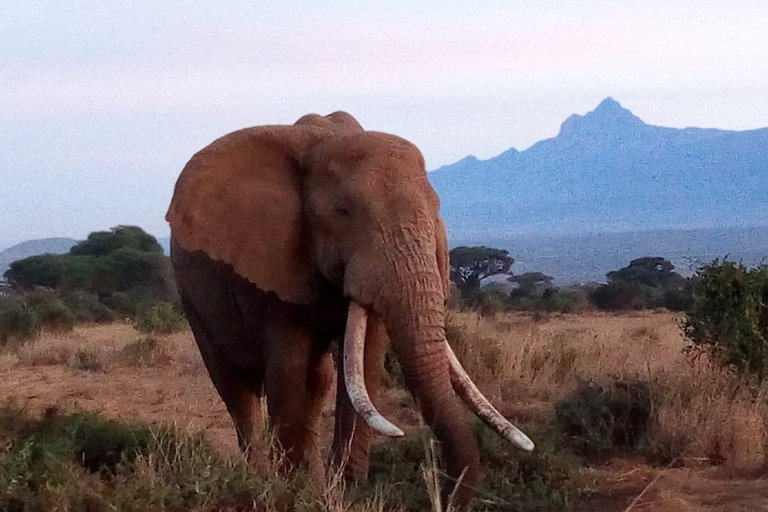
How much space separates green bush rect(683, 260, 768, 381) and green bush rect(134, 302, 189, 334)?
1036 centimetres

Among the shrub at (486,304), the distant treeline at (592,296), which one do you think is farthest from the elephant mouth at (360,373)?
the shrub at (486,304)

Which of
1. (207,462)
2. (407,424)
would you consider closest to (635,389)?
(407,424)

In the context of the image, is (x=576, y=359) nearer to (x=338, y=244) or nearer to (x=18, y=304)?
(x=338, y=244)

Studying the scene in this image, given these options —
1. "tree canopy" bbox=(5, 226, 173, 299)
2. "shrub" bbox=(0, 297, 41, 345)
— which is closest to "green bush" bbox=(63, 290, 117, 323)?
"shrub" bbox=(0, 297, 41, 345)

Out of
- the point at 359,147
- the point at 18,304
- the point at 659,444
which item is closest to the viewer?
the point at 359,147

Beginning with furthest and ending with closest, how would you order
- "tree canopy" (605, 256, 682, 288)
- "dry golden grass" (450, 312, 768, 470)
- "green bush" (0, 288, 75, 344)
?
"tree canopy" (605, 256, 682, 288) < "green bush" (0, 288, 75, 344) < "dry golden grass" (450, 312, 768, 470)

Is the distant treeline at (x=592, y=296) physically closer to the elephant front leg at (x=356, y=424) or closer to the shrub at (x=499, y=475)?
the shrub at (x=499, y=475)

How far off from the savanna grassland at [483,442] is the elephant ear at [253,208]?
953 mm

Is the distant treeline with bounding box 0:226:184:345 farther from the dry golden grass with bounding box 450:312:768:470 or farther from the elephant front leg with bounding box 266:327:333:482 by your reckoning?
the elephant front leg with bounding box 266:327:333:482

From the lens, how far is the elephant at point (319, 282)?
564 centimetres

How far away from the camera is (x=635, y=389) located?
857 cm

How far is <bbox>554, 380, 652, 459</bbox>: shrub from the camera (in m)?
8.11

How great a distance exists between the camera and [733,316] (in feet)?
29.6

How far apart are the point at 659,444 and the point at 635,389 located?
0.72 m
